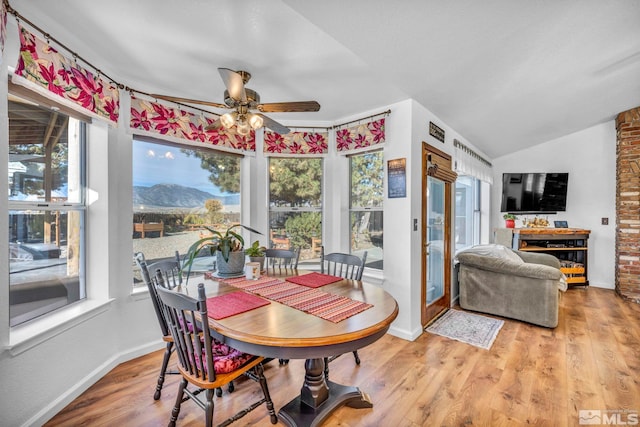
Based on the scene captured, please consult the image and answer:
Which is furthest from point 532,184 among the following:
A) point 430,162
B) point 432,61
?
point 432,61

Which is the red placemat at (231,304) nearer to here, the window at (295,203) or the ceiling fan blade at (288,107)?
the ceiling fan blade at (288,107)

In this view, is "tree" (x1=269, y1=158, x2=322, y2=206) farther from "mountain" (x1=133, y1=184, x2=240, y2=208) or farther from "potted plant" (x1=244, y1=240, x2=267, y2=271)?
"potted plant" (x1=244, y1=240, x2=267, y2=271)

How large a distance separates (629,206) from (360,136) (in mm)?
4281

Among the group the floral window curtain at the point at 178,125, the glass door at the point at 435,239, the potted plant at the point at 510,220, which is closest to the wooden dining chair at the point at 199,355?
the floral window curtain at the point at 178,125

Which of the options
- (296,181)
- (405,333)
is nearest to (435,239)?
(405,333)

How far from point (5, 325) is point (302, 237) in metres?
2.58

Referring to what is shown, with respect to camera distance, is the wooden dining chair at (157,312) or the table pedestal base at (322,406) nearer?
the table pedestal base at (322,406)

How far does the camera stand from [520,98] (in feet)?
10.5

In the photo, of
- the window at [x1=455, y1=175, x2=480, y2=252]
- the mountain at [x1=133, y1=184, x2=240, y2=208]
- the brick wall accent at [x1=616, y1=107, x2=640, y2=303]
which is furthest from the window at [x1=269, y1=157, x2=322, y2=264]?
the brick wall accent at [x1=616, y1=107, x2=640, y2=303]

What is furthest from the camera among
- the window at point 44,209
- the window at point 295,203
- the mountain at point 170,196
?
the window at point 295,203

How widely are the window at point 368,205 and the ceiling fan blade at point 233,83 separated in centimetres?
185

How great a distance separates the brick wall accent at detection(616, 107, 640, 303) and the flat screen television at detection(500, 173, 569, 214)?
882mm

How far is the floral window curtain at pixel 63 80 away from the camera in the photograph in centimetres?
160

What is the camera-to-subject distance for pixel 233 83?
1.77 meters
